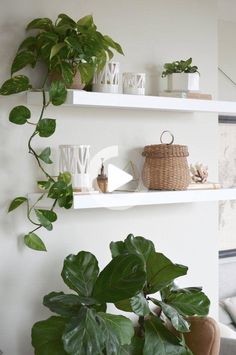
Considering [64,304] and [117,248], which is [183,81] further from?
[64,304]

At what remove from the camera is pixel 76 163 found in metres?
2.95

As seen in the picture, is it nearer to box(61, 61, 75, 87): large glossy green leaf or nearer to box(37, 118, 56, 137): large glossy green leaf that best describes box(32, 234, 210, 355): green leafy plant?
box(37, 118, 56, 137): large glossy green leaf

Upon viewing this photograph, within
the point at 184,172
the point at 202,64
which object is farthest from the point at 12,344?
the point at 202,64

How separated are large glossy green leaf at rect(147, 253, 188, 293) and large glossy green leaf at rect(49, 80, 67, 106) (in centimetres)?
84

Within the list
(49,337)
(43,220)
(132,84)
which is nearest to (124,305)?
(49,337)

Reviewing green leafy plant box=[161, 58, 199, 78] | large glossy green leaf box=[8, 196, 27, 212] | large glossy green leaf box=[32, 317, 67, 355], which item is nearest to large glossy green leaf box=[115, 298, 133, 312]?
large glossy green leaf box=[32, 317, 67, 355]

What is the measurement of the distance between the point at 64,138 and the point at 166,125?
0.63 meters

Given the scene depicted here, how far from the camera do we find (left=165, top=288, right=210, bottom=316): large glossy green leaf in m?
2.98

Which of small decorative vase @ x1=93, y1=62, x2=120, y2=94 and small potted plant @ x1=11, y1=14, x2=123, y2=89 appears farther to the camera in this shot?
small decorative vase @ x1=93, y1=62, x2=120, y2=94

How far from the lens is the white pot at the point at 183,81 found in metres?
3.28

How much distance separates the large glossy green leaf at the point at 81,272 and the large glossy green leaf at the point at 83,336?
189mm

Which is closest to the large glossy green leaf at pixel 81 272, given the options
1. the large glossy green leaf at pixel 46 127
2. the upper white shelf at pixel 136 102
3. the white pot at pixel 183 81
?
the large glossy green leaf at pixel 46 127

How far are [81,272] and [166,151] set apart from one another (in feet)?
2.49

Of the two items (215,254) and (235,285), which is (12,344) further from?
(235,285)
